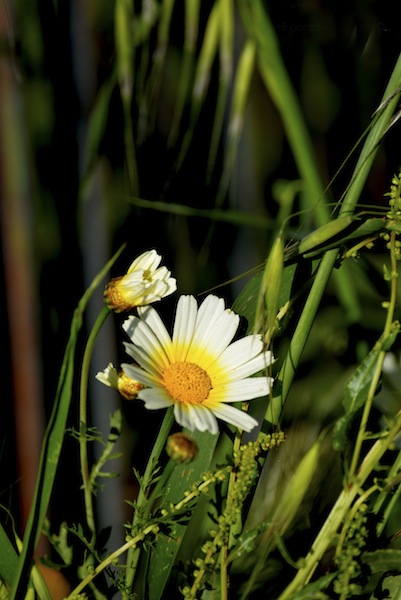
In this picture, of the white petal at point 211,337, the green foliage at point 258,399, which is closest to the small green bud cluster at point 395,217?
the green foliage at point 258,399

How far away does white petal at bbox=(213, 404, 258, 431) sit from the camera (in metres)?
0.43

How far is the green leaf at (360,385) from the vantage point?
43 cm

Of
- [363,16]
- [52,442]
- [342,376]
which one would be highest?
[363,16]

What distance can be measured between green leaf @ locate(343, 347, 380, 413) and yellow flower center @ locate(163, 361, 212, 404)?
9 cm

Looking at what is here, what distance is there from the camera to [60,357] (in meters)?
0.76

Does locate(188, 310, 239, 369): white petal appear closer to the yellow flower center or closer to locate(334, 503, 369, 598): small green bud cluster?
the yellow flower center

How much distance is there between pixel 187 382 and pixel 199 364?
0.03 metres

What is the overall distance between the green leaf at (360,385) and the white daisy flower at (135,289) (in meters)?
0.12

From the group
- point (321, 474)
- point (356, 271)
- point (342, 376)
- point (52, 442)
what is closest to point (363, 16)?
point (356, 271)

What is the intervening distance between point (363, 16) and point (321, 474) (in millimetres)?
460

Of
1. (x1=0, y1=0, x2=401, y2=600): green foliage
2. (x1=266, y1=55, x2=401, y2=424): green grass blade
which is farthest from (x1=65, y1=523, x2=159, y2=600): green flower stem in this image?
(x1=266, y1=55, x2=401, y2=424): green grass blade

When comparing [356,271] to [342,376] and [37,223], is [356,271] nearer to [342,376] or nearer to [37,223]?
[342,376]

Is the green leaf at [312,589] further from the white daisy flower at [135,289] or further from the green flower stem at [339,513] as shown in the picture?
the white daisy flower at [135,289]

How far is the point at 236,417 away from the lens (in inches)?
17.5
